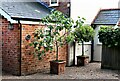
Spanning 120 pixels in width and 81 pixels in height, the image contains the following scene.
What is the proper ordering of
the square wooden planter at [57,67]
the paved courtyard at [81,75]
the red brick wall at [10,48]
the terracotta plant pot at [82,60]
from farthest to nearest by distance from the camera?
the terracotta plant pot at [82,60] < the square wooden planter at [57,67] < the red brick wall at [10,48] < the paved courtyard at [81,75]

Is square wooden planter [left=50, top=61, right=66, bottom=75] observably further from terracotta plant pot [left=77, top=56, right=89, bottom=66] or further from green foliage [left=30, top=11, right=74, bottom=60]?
terracotta plant pot [left=77, top=56, right=89, bottom=66]

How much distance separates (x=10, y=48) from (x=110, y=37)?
5210mm

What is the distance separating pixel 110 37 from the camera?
12.7 metres

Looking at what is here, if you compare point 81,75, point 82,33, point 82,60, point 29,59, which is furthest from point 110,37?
point 29,59

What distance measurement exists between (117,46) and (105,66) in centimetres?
133

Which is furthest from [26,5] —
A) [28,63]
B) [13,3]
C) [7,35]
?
[28,63]

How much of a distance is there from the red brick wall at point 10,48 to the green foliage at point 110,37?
15.4ft

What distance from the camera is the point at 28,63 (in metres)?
11.4

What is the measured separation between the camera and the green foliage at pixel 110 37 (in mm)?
12562

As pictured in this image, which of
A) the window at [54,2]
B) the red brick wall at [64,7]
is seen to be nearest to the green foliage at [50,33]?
the red brick wall at [64,7]

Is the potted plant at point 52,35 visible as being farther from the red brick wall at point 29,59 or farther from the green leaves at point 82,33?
the green leaves at point 82,33

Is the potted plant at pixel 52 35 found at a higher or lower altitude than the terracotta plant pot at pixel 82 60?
higher

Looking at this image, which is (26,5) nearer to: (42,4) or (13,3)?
(13,3)

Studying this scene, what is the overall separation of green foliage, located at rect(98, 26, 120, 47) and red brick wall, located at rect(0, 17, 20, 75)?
471 cm
